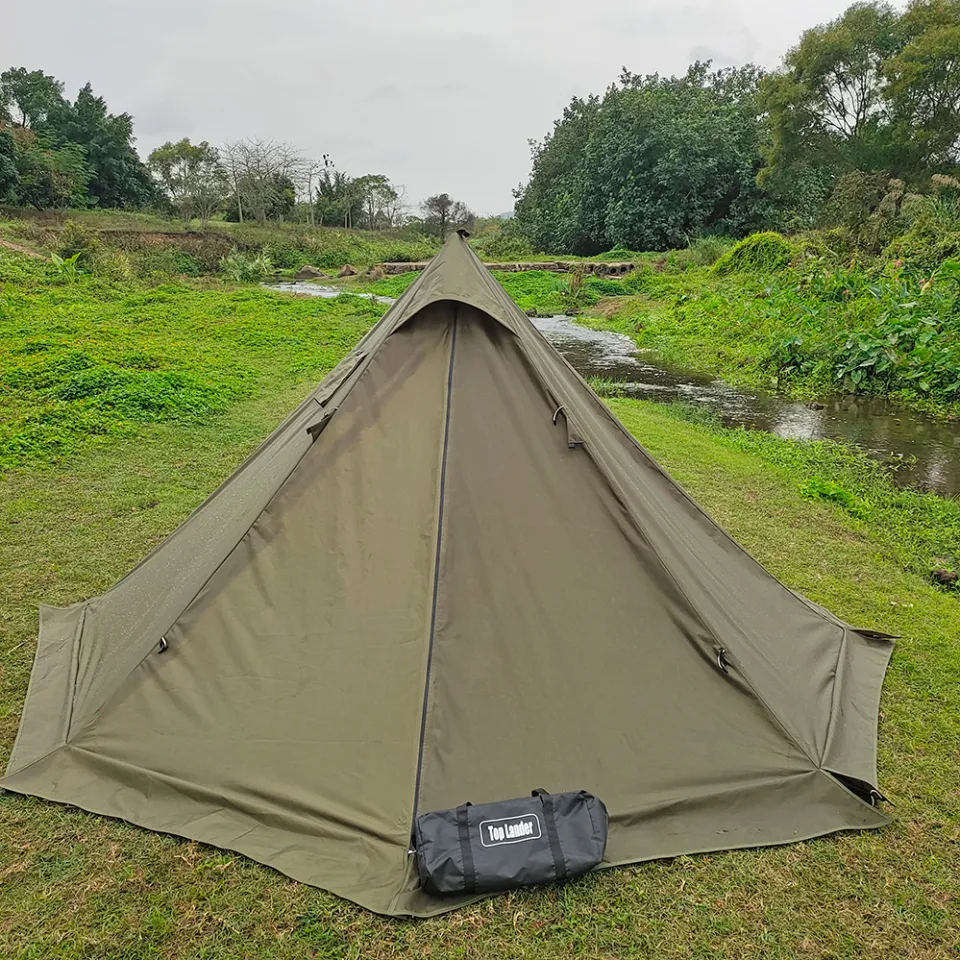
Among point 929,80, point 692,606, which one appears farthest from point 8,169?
point 929,80

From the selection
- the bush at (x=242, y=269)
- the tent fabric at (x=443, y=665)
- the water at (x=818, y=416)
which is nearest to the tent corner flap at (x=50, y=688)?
the tent fabric at (x=443, y=665)

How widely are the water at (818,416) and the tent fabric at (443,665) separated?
16.8ft

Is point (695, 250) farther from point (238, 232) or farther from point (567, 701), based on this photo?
point (567, 701)

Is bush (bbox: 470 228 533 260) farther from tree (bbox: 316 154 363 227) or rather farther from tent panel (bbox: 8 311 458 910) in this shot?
tent panel (bbox: 8 311 458 910)

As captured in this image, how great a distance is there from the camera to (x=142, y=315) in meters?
13.7

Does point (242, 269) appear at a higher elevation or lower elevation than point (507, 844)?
higher

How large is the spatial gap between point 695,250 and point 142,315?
1890 centimetres

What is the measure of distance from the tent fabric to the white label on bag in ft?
0.44

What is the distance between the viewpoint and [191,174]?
4019cm

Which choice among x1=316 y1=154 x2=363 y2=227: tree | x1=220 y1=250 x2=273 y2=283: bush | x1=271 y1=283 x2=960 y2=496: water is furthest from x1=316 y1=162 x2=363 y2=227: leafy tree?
x1=271 y1=283 x2=960 y2=496: water

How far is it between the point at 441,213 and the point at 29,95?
22.6 metres

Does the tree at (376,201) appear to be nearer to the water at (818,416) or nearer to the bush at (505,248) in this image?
the bush at (505,248)

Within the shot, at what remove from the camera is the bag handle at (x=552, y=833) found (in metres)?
2.41

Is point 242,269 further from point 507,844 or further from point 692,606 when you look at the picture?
point 507,844
